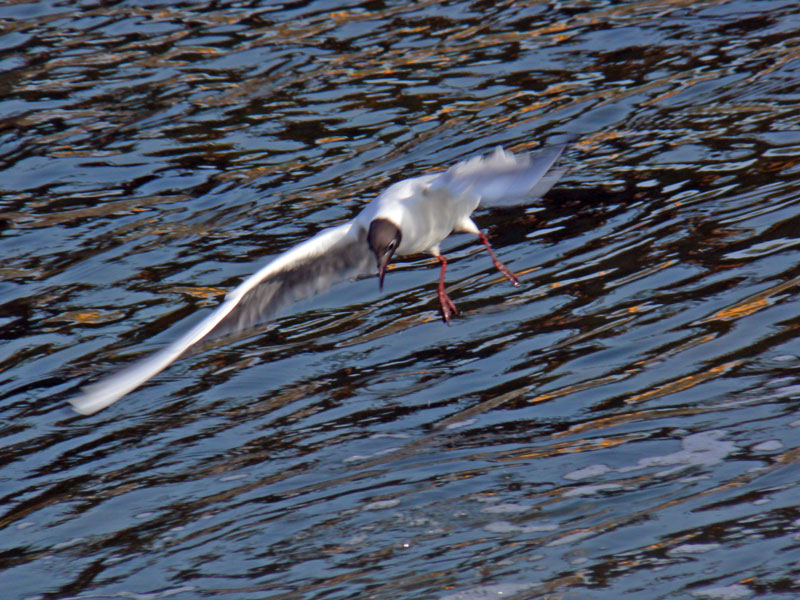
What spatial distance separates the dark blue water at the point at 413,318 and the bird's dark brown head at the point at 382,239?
20.9 inches

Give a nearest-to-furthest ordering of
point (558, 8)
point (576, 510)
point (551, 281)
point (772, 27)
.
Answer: point (576, 510) < point (551, 281) < point (772, 27) < point (558, 8)

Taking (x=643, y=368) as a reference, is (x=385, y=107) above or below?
above

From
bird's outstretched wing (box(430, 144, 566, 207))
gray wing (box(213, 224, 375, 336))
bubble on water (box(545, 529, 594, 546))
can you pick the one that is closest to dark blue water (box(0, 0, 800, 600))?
bubble on water (box(545, 529, 594, 546))

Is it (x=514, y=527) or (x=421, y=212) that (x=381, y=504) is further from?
(x=421, y=212)

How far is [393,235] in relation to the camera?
23.2ft

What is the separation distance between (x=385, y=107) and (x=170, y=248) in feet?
8.95

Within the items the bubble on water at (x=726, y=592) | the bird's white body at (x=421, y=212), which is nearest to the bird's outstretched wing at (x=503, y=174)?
the bird's white body at (x=421, y=212)

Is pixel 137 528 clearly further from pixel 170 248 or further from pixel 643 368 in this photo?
pixel 170 248

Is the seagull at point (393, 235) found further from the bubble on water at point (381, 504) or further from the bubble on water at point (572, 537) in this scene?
the bubble on water at point (572, 537)

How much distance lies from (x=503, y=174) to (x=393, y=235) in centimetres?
67

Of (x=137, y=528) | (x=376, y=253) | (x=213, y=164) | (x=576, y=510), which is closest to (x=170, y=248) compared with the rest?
(x=213, y=164)

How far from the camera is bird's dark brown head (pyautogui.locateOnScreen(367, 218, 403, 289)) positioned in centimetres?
702

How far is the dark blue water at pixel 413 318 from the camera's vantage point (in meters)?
5.23

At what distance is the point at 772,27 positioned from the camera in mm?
11219
